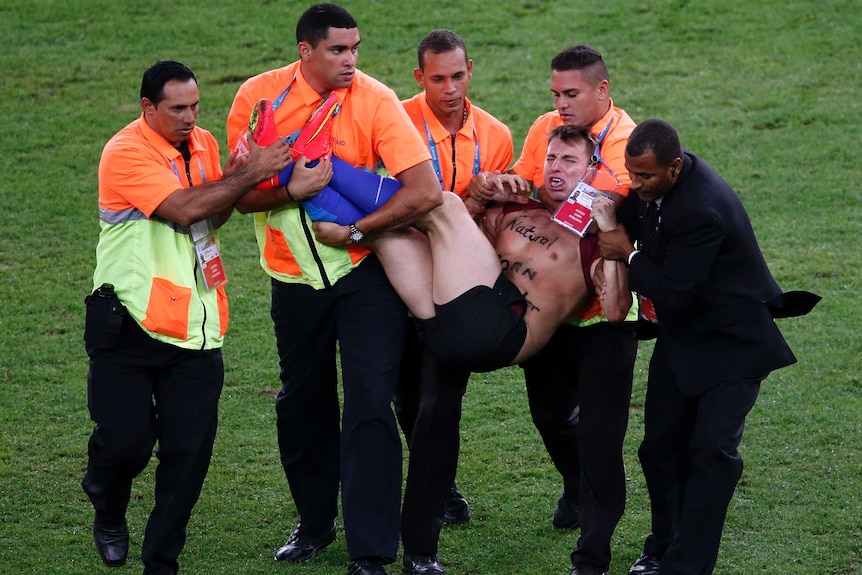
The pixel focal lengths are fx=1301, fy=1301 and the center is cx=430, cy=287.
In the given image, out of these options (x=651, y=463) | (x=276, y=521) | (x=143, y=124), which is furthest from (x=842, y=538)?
(x=143, y=124)

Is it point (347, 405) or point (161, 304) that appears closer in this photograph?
point (161, 304)

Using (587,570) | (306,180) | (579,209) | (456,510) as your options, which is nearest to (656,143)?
(579,209)

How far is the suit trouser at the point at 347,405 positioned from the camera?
5.43 metres

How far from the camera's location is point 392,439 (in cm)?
548

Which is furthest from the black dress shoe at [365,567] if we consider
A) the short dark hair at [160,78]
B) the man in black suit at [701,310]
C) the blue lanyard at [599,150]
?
the short dark hair at [160,78]

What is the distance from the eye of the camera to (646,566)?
567 centimetres

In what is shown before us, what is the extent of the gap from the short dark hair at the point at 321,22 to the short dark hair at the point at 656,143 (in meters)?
1.37

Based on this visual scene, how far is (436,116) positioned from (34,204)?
547 cm

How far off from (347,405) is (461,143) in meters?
1.36

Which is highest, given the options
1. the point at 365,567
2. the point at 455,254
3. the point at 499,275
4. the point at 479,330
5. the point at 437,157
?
the point at 437,157

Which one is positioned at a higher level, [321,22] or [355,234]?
[321,22]

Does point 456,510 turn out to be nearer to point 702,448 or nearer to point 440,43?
point 702,448

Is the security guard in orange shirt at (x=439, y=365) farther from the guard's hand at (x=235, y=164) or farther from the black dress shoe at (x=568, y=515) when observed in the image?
the guard's hand at (x=235, y=164)

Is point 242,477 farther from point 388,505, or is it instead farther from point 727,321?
point 727,321
